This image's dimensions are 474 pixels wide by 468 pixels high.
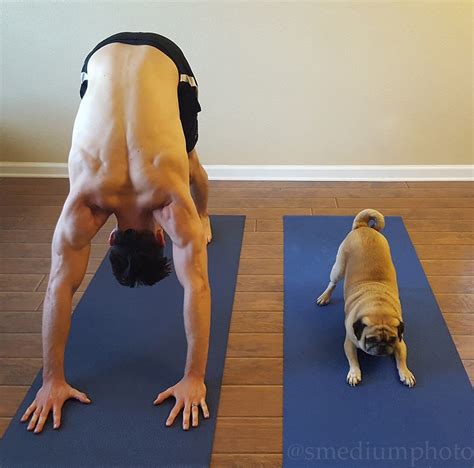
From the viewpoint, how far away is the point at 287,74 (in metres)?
3.12

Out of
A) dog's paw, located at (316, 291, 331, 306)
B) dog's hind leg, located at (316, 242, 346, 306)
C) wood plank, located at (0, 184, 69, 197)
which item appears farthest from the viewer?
wood plank, located at (0, 184, 69, 197)

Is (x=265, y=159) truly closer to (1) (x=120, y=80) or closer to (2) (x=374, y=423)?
(1) (x=120, y=80)

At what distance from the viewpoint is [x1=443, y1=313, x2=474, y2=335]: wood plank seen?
6.56ft

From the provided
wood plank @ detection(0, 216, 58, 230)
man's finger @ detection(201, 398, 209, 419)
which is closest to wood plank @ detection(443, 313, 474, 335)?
man's finger @ detection(201, 398, 209, 419)

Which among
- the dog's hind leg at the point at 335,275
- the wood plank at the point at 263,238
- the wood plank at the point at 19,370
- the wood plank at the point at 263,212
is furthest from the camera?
the wood plank at the point at 263,212

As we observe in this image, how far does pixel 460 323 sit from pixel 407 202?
1.17m

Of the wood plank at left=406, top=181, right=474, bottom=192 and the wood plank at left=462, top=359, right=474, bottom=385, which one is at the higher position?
the wood plank at left=462, top=359, right=474, bottom=385

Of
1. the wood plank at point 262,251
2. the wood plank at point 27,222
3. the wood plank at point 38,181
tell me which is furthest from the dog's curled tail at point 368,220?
the wood plank at point 38,181

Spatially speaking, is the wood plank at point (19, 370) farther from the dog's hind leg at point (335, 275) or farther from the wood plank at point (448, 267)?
the wood plank at point (448, 267)

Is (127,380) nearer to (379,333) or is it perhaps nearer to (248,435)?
(248,435)

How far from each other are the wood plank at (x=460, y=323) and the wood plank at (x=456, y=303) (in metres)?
0.03

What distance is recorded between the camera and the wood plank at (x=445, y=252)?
2.50 metres

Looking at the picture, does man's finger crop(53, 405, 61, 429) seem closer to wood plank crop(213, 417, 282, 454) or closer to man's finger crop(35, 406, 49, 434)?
man's finger crop(35, 406, 49, 434)

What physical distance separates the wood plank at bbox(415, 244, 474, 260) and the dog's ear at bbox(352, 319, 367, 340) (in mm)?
897
